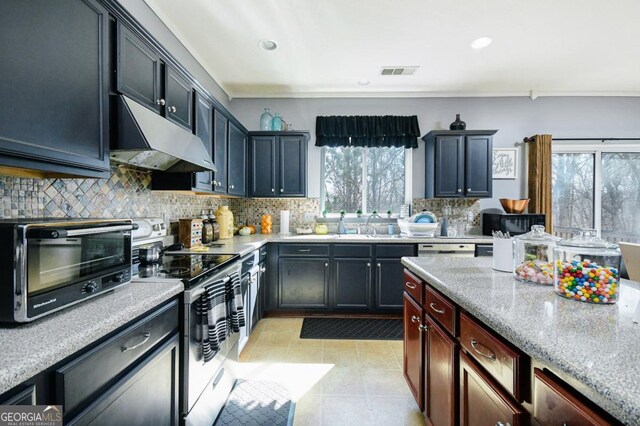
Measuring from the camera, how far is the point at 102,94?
1.27 m

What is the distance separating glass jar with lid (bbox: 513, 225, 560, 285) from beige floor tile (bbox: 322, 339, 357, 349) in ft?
5.58

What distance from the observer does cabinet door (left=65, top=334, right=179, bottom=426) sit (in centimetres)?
87

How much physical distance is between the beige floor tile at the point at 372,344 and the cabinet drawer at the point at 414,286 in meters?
1.05

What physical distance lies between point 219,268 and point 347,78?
2808mm

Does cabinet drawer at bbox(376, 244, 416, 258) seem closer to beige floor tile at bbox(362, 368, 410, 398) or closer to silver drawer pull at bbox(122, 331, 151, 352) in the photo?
beige floor tile at bbox(362, 368, 410, 398)

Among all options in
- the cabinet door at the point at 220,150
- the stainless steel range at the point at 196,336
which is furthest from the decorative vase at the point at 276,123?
the stainless steel range at the point at 196,336

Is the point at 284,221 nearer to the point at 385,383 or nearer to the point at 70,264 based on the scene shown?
the point at 385,383

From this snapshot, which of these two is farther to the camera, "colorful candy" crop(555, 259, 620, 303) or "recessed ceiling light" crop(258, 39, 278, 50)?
"recessed ceiling light" crop(258, 39, 278, 50)

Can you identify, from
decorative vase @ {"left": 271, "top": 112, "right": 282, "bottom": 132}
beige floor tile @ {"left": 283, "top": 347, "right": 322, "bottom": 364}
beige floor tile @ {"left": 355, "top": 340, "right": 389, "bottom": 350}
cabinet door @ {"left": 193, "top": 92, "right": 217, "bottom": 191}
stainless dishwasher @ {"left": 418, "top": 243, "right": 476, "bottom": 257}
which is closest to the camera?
cabinet door @ {"left": 193, "top": 92, "right": 217, "bottom": 191}

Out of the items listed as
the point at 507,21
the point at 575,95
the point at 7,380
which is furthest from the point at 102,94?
the point at 575,95

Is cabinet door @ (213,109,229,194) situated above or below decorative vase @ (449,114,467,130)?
below

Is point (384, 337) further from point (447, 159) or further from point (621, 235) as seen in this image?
point (621, 235)

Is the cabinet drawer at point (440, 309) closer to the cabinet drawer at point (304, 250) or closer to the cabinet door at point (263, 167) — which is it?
the cabinet drawer at point (304, 250)

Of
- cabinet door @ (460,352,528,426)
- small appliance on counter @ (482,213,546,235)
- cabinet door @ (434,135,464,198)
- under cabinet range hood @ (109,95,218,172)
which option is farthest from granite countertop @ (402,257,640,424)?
cabinet door @ (434,135,464,198)
